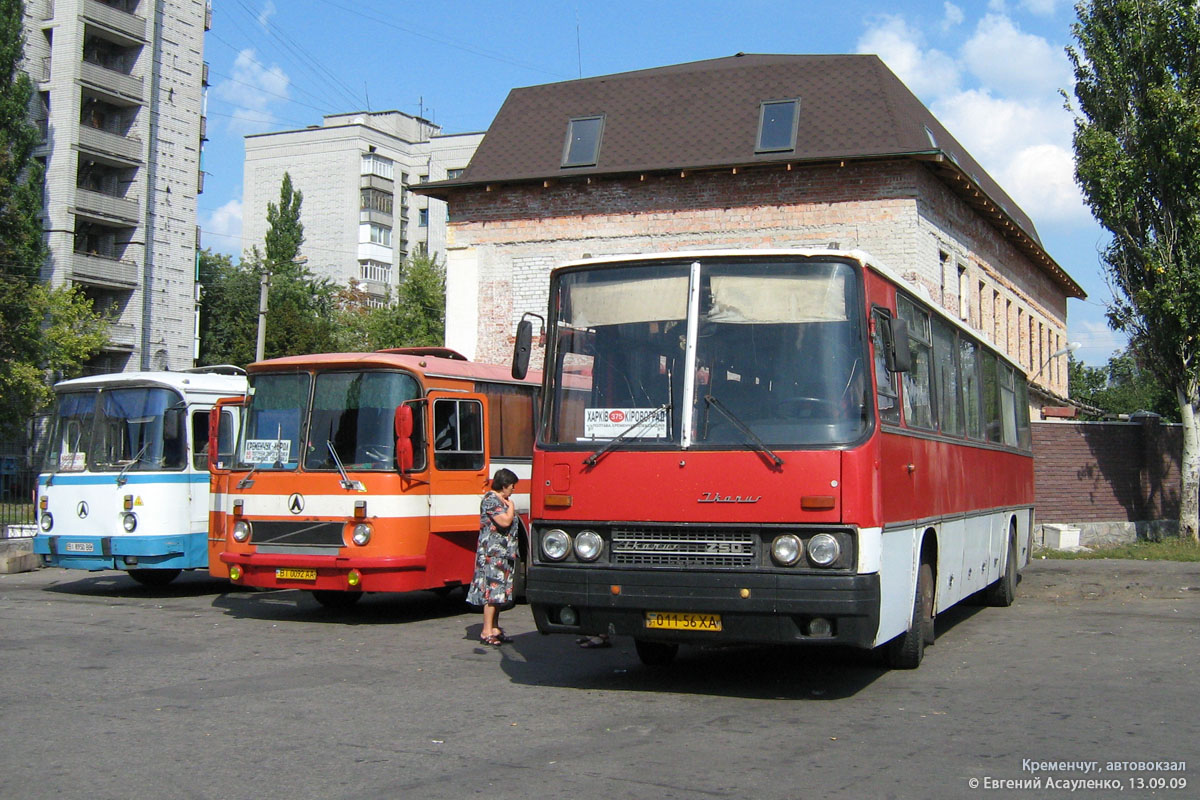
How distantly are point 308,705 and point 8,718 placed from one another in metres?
1.88

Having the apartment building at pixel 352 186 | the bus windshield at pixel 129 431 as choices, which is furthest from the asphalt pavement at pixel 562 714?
the apartment building at pixel 352 186

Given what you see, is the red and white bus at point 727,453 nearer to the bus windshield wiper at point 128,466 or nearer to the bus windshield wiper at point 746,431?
the bus windshield wiper at point 746,431

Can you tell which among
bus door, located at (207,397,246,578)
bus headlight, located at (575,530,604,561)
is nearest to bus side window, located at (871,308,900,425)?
bus headlight, located at (575,530,604,561)

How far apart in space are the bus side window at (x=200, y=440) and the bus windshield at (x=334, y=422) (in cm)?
274

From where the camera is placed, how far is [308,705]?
27.9 feet

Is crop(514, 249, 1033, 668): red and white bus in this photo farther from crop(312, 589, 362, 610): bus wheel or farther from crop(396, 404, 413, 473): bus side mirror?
crop(312, 589, 362, 610): bus wheel

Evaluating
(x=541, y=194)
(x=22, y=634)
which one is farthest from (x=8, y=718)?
(x=541, y=194)

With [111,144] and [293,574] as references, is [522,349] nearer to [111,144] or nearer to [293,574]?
[293,574]

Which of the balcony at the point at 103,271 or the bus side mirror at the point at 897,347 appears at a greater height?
the balcony at the point at 103,271

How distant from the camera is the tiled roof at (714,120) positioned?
91.8 feet

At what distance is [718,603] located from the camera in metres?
8.23

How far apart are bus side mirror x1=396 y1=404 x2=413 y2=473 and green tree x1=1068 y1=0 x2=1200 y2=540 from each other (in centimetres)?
2095

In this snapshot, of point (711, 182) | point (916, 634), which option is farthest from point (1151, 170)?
point (916, 634)

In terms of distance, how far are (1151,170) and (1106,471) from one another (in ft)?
23.0
